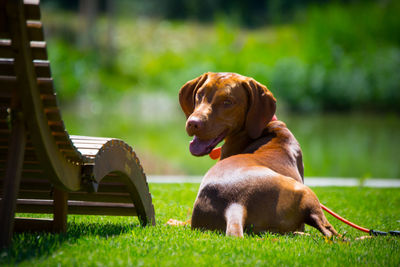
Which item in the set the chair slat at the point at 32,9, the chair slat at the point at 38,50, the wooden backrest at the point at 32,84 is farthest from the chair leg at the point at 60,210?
the chair slat at the point at 32,9

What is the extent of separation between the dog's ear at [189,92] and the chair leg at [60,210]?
1.47 meters

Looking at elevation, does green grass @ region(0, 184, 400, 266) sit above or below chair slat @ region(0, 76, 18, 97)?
below

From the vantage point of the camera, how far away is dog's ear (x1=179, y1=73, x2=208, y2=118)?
430cm

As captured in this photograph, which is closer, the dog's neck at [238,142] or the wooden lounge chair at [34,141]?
the wooden lounge chair at [34,141]

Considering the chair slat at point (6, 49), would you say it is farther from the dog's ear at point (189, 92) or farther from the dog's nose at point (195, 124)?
the dog's ear at point (189, 92)

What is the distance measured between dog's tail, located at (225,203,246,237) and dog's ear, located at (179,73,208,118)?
1.30m

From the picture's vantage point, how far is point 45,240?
3.03m

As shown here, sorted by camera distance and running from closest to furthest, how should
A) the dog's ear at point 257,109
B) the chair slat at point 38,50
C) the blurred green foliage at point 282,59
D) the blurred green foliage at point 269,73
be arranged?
1. the chair slat at point 38,50
2. the dog's ear at point 257,109
3. the blurred green foliage at point 269,73
4. the blurred green foliage at point 282,59

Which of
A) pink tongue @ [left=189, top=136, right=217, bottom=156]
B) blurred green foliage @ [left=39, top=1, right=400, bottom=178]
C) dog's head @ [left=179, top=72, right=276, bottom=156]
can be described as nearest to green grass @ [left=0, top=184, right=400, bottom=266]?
pink tongue @ [left=189, top=136, right=217, bottom=156]

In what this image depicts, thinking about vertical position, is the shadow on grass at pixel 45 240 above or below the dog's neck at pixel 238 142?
below

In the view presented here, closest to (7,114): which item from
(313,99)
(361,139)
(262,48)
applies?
(361,139)

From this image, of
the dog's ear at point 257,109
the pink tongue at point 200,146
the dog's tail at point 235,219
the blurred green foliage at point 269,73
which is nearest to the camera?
the dog's tail at point 235,219

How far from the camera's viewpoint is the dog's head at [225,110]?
390 cm

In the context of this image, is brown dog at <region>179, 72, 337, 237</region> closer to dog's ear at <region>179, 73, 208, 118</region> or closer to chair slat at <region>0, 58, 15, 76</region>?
dog's ear at <region>179, 73, 208, 118</region>
